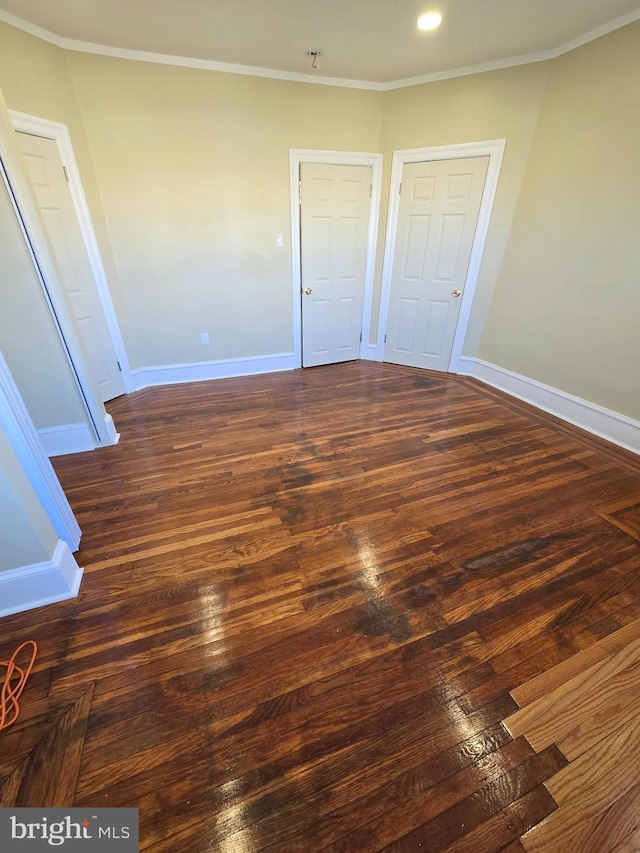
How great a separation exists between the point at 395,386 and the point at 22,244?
3.17m

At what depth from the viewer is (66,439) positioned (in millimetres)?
2600

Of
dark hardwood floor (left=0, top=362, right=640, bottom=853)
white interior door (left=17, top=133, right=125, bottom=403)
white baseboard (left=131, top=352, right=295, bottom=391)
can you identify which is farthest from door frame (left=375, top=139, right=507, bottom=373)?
white interior door (left=17, top=133, right=125, bottom=403)

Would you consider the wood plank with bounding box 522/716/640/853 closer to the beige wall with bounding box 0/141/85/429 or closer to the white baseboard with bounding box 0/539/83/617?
the white baseboard with bounding box 0/539/83/617

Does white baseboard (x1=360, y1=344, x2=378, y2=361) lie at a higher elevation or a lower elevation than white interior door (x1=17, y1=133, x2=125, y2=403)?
lower

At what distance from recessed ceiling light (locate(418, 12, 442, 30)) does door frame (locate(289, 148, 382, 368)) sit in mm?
1237

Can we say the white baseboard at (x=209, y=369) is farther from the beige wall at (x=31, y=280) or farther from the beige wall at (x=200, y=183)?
the beige wall at (x=31, y=280)

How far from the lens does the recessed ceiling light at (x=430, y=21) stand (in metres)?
2.28

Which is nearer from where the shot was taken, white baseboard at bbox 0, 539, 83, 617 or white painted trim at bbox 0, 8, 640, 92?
white baseboard at bbox 0, 539, 83, 617

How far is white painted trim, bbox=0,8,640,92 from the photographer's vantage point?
2385 mm

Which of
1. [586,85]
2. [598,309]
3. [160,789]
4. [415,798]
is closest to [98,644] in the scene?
[160,789]

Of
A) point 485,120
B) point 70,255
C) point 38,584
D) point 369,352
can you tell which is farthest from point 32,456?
point 485,120

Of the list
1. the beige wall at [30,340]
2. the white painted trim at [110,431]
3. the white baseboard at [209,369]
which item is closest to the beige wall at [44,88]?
the beige wall at [30,340]

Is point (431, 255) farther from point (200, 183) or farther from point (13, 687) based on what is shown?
point (13, 687)

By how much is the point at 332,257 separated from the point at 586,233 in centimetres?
232
